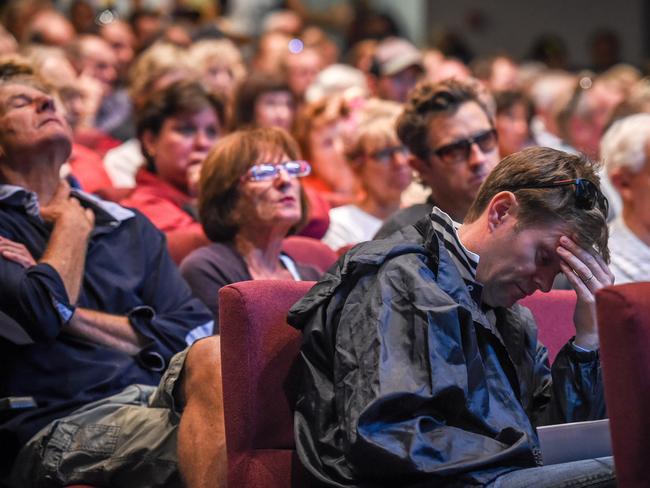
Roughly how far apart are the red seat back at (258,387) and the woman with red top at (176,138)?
1.79m

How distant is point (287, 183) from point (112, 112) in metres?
3.16

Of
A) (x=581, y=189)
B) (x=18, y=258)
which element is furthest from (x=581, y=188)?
(x=18, y=258)

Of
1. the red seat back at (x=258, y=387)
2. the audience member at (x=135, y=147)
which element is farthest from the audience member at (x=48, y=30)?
the red seat back at (x=258, y=387)

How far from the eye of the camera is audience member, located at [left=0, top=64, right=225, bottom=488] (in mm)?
2758

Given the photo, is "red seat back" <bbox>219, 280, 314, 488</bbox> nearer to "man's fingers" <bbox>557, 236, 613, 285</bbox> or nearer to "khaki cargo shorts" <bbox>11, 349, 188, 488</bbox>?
"khaki cargo shorts" <bbox>11, 349, 188, 488</bbox>

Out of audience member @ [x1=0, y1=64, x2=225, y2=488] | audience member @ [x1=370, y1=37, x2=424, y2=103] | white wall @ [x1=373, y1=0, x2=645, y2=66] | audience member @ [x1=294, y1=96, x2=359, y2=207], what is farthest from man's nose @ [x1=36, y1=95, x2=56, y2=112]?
white wall @ [x1=373, y1=0, x2=645, y2=66]

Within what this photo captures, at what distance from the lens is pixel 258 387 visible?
2453 millimetres

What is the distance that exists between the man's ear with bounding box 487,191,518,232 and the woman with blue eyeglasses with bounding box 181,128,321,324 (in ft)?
3.97

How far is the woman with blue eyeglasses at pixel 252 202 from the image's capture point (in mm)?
3529

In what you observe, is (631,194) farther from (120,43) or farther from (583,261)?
(120,43)

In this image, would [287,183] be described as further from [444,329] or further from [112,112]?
[112,112]

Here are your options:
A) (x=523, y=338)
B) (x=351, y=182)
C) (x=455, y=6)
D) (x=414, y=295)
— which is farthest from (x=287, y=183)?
(x=455, y=6)

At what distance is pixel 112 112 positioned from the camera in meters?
6.47

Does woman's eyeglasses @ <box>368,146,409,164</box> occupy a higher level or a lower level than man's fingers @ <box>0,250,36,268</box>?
lower
